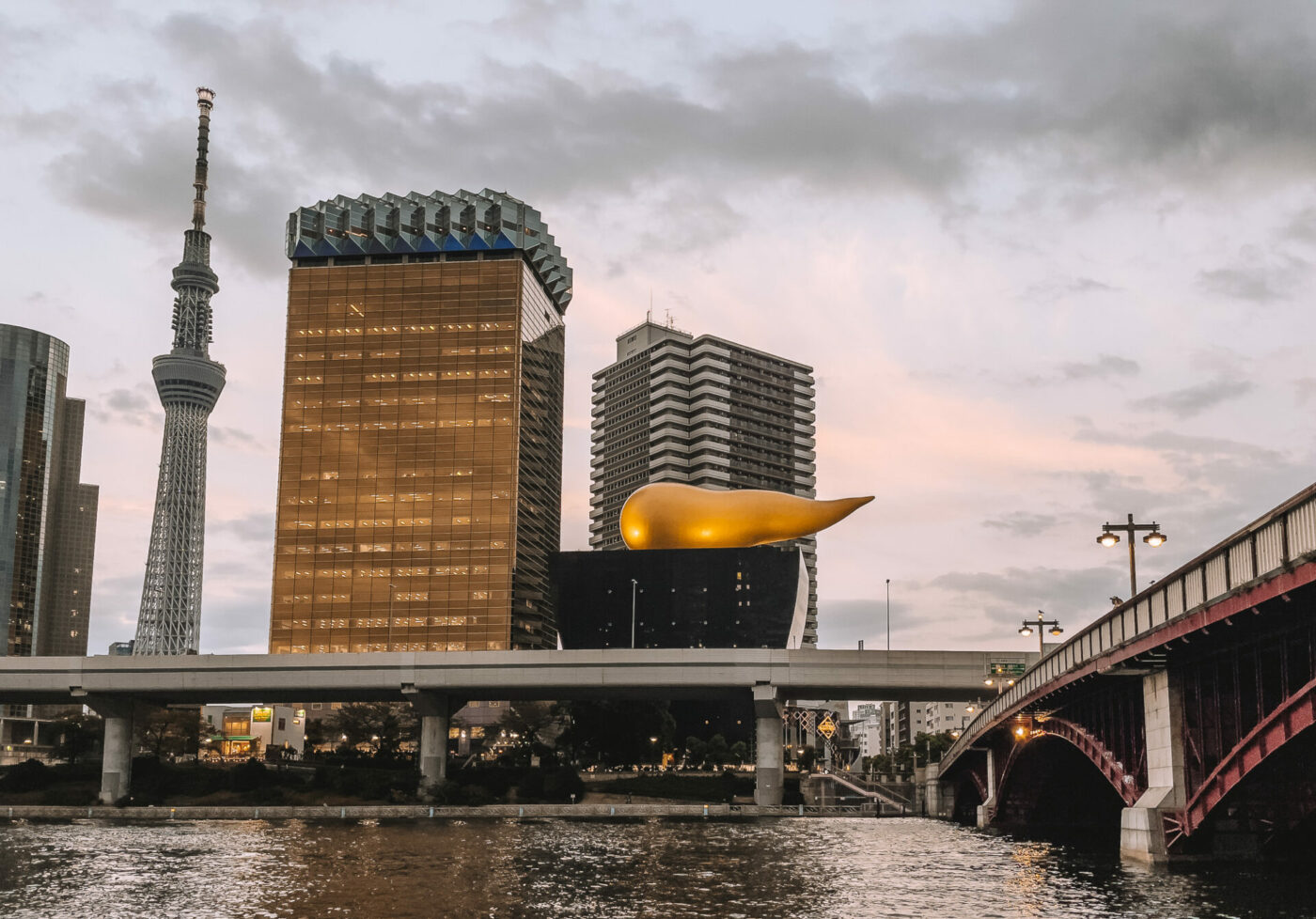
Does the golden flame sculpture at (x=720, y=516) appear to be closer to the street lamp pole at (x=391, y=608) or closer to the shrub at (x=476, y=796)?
the shrub at (x=476, y=796)

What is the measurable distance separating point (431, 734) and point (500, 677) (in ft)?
29.3

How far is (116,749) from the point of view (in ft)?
344

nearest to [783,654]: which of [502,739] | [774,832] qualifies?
[774,832]

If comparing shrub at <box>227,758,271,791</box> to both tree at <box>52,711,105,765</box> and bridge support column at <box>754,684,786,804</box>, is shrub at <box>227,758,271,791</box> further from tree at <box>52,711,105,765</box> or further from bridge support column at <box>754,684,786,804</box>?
bridge support column at <box>754,684,786,804</box>

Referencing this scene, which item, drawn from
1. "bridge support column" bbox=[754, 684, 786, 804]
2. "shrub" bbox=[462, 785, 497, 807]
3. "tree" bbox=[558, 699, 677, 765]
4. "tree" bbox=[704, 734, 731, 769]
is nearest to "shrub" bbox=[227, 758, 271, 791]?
"shrub" bbox=[462, 785, 497, 807]

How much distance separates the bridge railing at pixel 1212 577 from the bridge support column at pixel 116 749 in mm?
77818

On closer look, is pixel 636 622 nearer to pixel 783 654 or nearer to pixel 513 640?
pixel 513 640

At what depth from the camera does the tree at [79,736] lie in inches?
5070

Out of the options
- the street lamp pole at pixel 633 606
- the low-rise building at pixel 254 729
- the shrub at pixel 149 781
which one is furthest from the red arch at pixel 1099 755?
the low-rise building at pixel 254 729

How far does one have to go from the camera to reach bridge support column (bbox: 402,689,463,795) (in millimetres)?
104125

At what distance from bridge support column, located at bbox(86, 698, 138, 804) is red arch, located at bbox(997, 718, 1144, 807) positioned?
72784 mm

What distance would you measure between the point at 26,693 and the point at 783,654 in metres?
63.1

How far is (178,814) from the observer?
9325 centimetres

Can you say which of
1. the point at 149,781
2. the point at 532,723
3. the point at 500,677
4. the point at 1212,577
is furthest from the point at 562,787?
the point at 1212,577
